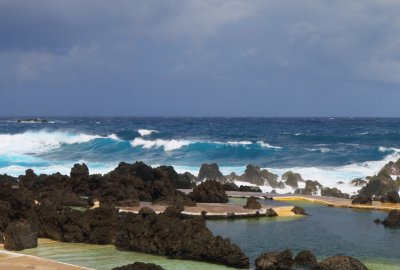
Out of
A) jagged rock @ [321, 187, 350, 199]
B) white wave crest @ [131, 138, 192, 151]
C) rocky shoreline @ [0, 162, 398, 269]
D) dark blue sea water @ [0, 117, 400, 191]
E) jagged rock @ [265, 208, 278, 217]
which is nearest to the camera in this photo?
rocky shoreline @ [0, 162, 398, 269]

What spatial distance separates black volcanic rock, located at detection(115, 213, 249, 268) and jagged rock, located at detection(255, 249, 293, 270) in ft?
1.31

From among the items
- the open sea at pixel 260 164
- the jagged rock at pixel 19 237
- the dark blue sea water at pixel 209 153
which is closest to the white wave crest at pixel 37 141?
the dark blue sea water at pixel 209 153

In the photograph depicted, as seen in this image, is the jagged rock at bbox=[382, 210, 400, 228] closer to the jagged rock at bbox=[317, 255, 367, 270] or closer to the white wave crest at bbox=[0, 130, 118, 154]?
the jagged rock at bbox=[317, 255, 367, 270]

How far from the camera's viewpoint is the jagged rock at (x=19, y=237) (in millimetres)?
16156

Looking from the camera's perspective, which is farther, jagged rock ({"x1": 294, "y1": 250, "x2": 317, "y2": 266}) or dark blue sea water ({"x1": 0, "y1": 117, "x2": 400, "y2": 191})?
dark blue sea water ({"x1": 0, "y1": 117, "x2": 400, "y2": 191})

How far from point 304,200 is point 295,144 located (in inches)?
1674

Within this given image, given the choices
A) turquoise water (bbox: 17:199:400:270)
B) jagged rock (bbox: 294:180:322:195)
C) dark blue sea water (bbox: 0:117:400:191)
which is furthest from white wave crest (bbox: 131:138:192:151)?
turquoise water (bbox: 17:199:400:270)

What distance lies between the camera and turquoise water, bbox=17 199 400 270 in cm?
1536

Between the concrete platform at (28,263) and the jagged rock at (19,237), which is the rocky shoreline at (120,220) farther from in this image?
the concrete platform at (28,263)

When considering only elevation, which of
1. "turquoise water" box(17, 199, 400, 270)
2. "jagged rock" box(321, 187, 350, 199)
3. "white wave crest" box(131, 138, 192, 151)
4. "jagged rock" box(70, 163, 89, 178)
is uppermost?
"white wave crest" box(131, 138, 192, 151)

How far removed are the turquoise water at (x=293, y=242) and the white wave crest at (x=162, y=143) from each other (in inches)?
1692

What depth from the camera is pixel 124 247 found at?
658 inches

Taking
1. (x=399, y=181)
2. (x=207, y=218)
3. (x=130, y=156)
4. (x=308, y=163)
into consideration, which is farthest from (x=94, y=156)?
(x=207, y=218)

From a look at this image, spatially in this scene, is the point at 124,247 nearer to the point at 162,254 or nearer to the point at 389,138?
the point at 162,254
